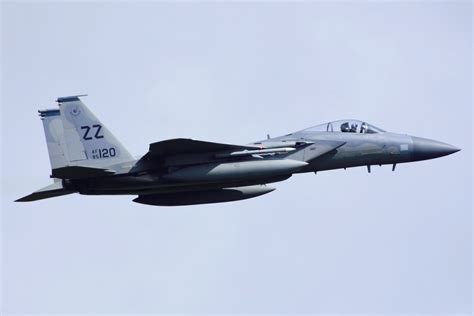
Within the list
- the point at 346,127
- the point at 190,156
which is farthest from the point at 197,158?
the point at 346,127

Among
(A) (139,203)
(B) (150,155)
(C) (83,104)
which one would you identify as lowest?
(A) (139,203)

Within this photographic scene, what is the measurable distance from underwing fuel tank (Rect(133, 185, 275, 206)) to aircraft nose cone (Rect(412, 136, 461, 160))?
4894 millimetres

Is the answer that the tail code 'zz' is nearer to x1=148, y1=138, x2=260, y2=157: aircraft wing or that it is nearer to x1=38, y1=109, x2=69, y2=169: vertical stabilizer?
x1=38, y1=109, x2=69, y2=169: vertical stabilizer

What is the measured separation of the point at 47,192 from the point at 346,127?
892 cm

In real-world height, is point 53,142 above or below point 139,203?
above

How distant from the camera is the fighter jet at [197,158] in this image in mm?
24188

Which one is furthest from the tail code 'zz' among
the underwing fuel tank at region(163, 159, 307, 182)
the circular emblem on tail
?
the underwing fuel tank at region(163, 159, 307, 182)

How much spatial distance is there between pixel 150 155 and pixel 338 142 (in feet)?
18.0

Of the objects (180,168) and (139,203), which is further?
(139,203)

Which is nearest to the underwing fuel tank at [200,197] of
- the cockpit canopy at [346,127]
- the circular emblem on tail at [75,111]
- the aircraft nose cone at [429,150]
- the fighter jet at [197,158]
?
the fighter jet at [197,158]

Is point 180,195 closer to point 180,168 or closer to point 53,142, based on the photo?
point 180,168

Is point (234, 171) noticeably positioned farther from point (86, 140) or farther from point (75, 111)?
point (75, 111)

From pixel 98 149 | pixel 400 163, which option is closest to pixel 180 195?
pixel 98 149

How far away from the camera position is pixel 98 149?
82.0 ft
